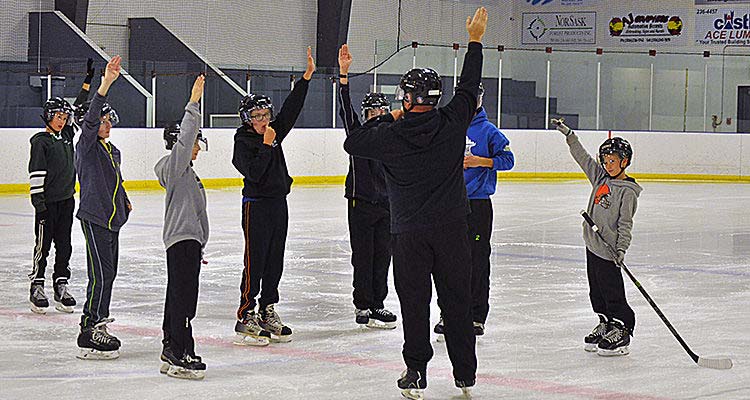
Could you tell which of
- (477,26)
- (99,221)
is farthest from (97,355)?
(477,26)

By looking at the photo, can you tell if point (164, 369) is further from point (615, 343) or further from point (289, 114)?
point (615, 343)

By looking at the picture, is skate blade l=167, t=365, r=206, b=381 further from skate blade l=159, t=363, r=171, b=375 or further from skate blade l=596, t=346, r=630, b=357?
skate blade l=596, t=346, r=630, b=357

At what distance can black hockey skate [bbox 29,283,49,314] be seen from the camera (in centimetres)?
774

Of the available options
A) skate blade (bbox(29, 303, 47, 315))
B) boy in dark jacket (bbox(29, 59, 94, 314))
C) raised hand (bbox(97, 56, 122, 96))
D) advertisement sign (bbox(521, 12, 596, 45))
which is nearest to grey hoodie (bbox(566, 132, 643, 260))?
raised hand (bbox(97, 56, 122, 96))

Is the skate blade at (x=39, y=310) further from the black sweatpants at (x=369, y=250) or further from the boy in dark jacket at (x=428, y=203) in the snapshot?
the boy in dark jacket at (x=428, y=203)

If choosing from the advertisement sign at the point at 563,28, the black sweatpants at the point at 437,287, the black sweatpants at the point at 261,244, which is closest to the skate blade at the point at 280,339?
the black sweatpants at the point at 261,244

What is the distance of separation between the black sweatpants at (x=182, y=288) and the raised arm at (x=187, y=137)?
365 mm

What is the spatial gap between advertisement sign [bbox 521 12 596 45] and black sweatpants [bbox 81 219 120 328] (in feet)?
78.2

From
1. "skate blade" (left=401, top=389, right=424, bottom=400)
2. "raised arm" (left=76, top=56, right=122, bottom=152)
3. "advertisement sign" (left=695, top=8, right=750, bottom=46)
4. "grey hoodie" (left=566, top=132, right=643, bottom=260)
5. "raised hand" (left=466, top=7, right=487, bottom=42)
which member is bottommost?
"skate blade" (left=401, top=389, right=424, bottom=400)

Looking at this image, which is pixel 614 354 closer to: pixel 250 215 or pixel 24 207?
pixel 250 215

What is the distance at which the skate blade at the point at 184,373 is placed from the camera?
580cm

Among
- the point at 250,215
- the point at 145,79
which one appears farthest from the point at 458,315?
the point at 145,79

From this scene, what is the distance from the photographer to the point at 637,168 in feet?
76.6

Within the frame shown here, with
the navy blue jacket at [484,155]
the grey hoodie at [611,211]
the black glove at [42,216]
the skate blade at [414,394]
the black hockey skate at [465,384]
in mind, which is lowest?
the skate blade at [414,394]
